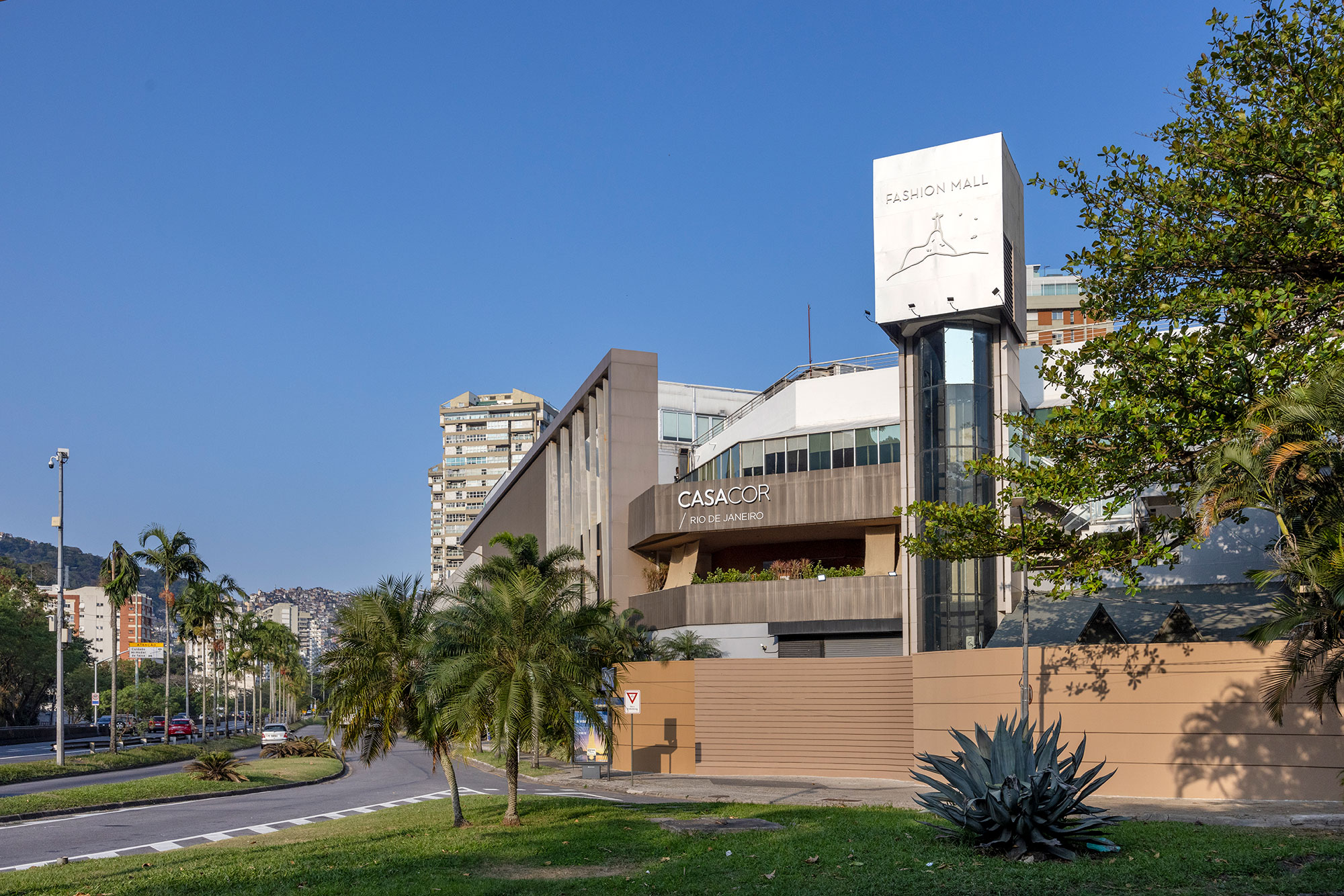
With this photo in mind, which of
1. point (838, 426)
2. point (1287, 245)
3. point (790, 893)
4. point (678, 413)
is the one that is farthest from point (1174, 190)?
point (678, 413)

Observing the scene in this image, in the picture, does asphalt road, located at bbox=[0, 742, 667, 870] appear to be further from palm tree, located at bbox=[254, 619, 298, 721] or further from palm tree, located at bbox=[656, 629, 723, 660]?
palm tree, located at bbox=[254, 619, 298, 721]

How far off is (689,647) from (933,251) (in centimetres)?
1792

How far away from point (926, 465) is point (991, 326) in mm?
5176

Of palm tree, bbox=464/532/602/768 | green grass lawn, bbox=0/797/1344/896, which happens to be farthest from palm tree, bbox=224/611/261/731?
green grass lawn, bbox=0/797/1344/896

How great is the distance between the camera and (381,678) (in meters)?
18.8

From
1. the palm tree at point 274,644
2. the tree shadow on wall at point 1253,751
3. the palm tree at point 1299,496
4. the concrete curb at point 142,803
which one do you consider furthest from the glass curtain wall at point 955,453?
the palm tree at point 274,644

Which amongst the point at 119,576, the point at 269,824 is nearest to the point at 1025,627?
the point at 269,824

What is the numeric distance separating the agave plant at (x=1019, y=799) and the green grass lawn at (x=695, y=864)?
0.40m

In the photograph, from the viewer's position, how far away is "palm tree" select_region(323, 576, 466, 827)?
18656mm

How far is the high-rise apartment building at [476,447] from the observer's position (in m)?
185

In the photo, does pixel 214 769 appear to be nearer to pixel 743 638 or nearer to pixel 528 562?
pixel 528 562

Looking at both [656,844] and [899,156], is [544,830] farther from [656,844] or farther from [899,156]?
[899,156]

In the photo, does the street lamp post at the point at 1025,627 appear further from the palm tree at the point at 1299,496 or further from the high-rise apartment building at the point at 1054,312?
the high-rise apartment building at the point at 1054,312

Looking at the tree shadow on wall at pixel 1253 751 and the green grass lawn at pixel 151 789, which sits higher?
the tree shadow on wall at pixel 1253 751
